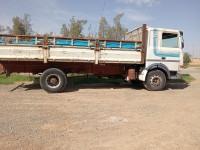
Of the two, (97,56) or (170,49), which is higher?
(170,49)

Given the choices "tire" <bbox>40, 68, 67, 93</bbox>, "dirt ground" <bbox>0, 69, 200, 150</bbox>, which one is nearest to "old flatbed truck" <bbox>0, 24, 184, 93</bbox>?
"tire" <bbox>40, 68, 67, 93</bbox>

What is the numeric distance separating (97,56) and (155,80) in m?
2.71

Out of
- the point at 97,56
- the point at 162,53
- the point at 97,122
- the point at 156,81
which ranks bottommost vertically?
the point at 97,122

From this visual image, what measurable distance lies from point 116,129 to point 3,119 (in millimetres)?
2547

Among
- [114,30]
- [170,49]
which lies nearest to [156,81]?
[170,49]

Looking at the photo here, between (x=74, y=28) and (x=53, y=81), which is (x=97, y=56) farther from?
(x=74, y=28)

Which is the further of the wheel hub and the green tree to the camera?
the green tree

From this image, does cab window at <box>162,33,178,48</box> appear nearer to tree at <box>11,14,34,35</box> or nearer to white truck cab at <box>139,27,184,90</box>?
white truck cab at <box>139,27,184,90</box>

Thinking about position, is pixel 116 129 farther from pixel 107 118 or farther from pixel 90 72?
pixel 90 72

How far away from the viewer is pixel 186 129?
3811 mm

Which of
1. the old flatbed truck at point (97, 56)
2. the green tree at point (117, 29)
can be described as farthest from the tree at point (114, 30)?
the old flatbed truck at point (97, 56)

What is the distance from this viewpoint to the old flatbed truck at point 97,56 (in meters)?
6.61

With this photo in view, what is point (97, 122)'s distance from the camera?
4.09 meters

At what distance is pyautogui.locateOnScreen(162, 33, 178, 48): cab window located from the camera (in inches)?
299
